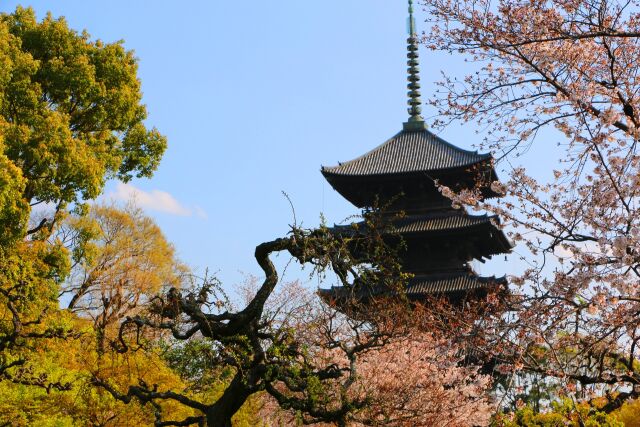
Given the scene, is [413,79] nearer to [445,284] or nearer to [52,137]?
[445,284]

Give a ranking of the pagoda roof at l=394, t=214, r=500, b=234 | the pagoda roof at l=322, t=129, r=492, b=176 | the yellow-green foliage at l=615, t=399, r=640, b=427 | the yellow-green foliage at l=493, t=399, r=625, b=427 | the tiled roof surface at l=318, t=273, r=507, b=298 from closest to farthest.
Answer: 1. the yellow-green foliage at l=493, t=399, r=625, b=427
2. the yellow-green foliage at l=615, t=399, r=640, b=427
3. the tiled roof surface at l=318, t=273, r=507, b=298
4. the pagoda roof at l=394, t=214, r=500, b=234
5. the pagoda roof at l=322, t=129, r=492, b=176

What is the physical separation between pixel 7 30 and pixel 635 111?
14.7 m

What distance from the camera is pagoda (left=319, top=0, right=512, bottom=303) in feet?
91.6

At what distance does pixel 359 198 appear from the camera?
1228 inches

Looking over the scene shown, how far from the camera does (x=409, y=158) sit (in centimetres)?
3025

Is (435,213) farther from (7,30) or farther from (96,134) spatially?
(7,30)

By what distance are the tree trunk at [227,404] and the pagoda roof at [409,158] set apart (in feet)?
68.0

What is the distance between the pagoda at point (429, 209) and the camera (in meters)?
27.9

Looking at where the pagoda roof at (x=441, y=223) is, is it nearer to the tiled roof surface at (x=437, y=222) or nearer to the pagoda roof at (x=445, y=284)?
the tiled roof surface at (x=437, y=222)

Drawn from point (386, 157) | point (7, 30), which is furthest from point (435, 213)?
point (7, 30)

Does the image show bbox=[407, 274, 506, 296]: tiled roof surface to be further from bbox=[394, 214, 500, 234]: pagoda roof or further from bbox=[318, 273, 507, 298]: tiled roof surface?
bbox=[394, 214, 500, 234]: pagoda roof

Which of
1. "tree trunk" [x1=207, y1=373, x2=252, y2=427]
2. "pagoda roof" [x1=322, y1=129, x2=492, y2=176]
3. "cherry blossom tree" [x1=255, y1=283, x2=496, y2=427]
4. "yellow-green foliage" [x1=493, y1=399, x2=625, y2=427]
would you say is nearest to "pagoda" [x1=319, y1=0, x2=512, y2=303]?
"pagoda roof" [x1=322, y1=129, x2=492, y2=176]

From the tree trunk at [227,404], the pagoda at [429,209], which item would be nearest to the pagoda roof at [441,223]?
the pagoda at [429,209]

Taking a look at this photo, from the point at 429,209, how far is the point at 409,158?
2165mm
